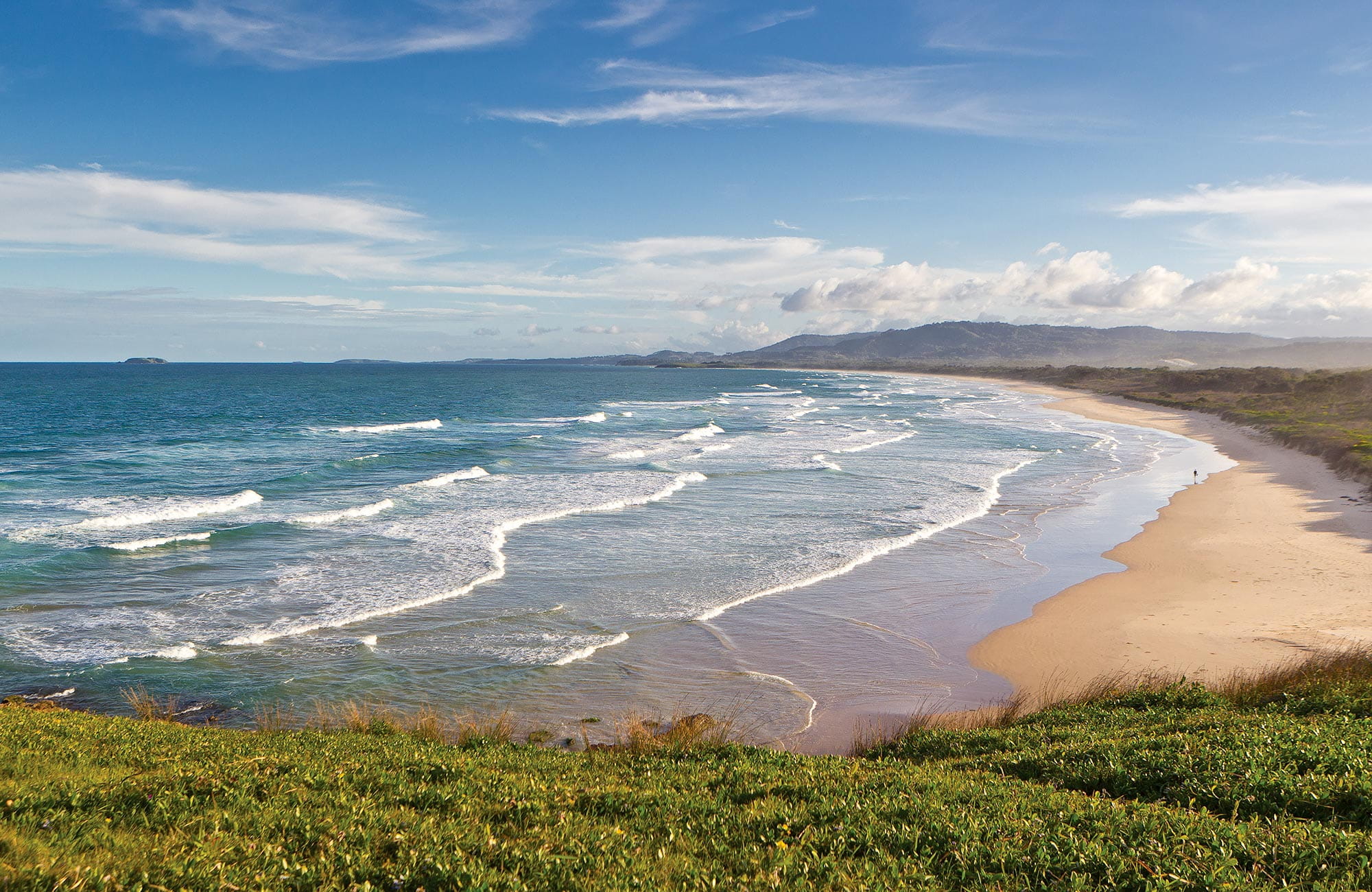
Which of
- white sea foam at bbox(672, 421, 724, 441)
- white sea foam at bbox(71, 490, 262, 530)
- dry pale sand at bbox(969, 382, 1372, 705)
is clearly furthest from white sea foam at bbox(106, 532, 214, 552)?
white sea foam at bbox(672, 421, 724, 441)

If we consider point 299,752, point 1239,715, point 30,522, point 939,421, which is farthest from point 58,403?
point 1239,715

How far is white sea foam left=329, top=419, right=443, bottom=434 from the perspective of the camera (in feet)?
178

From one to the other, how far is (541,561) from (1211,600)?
15487 millimetres

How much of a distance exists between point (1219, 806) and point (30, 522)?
1166 inches

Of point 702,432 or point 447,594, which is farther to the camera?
point 702,432

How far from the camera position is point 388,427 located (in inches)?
2269

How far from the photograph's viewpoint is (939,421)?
208ft

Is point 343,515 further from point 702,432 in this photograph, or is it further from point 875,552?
point 702,432

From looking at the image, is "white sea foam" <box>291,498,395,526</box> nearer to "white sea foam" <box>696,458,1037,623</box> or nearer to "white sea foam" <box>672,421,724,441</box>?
"white sea foam" <box>696,458,1037,623</box>

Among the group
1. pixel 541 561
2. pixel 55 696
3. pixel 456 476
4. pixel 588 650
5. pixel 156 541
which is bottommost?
pixel 588 650

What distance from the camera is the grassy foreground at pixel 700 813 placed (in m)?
4.98

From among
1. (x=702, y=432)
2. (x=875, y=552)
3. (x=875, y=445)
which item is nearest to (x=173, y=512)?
(x=875, y=552)

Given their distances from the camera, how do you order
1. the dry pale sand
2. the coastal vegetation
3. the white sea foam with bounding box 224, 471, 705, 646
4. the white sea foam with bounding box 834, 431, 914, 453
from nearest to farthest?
the dry pale sand < the white sea foam with bounding box 224, 471, 705, 646 < the coastal vegetation < the white sea foam with bounding box 834, 431, 914, 453

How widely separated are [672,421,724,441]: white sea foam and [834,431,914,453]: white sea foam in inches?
402
